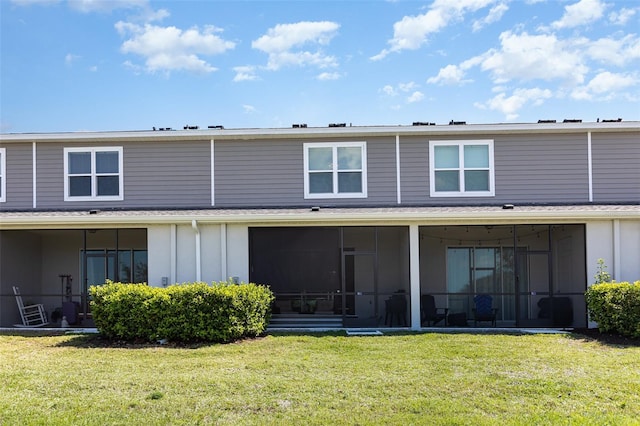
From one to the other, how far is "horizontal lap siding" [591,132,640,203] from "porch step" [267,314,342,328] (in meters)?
7.39

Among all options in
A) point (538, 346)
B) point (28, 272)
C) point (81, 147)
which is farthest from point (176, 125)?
point (538, 346)

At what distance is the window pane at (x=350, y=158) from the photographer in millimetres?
14328

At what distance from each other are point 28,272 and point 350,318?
30.7ft

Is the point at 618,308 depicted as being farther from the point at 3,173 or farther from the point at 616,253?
the point at 3,173

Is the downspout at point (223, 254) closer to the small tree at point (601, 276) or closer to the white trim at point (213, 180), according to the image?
the white trim at point (213, 180)

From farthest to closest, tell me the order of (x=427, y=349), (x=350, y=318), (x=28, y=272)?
(x=28, y=272) < (x=350, y=318) < (x=427, y=349)

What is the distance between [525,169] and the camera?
46.6 ft

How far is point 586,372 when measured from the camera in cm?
804

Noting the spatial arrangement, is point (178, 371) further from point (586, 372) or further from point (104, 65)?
point (104, 65)

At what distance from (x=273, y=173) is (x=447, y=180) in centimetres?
447

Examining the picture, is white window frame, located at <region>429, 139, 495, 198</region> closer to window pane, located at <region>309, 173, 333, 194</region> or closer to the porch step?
window pane, located at <region>309, 173, 333, 194</region>

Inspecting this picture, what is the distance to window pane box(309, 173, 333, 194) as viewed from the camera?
14281 millimetres

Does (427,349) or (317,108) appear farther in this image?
(317,108)

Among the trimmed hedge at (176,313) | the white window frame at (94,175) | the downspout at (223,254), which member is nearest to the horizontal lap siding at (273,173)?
the downspout at (223,254)
